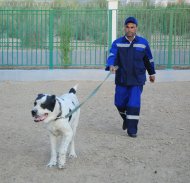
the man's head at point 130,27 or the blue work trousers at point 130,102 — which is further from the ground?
the man's head at point 130,27

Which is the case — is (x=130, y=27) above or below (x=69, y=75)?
above

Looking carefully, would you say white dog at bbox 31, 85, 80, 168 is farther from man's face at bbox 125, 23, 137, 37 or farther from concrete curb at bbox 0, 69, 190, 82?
concrete curb at bbox 0, 69, 190, 82

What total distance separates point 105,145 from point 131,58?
141 centimetres

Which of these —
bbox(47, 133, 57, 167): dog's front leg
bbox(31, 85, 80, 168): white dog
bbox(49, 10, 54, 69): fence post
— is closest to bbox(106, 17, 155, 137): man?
bbox(31, 85, 80, 168): white dog

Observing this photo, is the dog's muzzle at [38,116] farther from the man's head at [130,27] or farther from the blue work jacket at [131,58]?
the man's head at [130,27]

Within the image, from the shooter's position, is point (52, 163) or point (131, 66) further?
point (131, 66)

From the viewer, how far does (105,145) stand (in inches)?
324

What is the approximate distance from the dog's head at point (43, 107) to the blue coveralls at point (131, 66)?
2.03 metres

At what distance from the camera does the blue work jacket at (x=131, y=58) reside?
870cm

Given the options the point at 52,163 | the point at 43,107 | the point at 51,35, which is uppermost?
the point at 51,35

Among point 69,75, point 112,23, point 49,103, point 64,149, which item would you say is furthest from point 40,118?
point 112,23

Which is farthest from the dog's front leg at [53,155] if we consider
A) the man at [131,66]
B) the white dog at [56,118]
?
the man at [131,66]

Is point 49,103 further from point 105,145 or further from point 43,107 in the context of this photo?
point 105,145

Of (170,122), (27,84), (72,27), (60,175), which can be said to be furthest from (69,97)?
(72,27)
